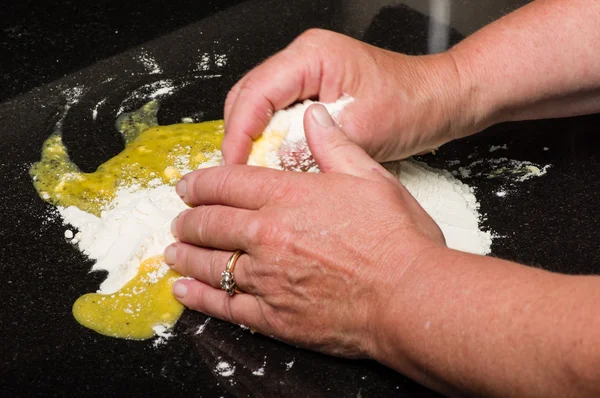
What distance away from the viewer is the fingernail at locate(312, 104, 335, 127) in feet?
3.05

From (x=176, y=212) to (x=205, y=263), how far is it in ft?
0.48

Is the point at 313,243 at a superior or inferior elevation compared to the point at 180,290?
superior

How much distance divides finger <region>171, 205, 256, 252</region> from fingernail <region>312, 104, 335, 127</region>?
0.47 feet

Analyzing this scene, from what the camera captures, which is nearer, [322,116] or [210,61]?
[322,116]

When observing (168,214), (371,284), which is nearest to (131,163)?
(168,214)

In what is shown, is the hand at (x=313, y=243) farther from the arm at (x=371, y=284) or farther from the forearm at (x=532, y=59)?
the forearm at (x=532, y=59)

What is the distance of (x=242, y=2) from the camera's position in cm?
156

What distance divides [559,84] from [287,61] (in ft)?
1.39

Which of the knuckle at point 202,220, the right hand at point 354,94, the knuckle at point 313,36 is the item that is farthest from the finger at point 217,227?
the knuckle at point 313,36

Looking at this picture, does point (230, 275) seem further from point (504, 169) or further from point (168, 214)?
point (504, 169)

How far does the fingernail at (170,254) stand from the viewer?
98 cm

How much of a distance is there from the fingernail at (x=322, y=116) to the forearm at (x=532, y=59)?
27 cm

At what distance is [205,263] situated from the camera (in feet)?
3.07

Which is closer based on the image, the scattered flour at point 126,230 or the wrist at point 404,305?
the wrist at point 404,305
